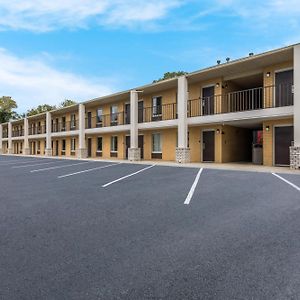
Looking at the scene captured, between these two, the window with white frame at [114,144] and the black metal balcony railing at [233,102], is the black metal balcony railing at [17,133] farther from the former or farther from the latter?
the black metal balcony railing at [233,102]

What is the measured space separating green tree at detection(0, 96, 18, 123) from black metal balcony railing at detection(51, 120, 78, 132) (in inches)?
1167

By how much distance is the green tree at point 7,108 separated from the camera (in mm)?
57062

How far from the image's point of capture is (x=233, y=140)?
1931cm

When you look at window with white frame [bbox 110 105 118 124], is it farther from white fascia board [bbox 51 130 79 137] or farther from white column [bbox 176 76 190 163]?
white column [bbox 176 76 190 163]

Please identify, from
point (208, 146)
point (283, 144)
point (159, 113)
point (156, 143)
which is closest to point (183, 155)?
point (208, 146)

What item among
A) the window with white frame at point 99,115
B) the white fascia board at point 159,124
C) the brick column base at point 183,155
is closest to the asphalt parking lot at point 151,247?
the brick column base at point 183,155

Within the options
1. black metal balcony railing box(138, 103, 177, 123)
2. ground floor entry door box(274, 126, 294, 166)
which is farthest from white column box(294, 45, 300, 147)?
black metal balcony railing box(138, 103, 177, 123)

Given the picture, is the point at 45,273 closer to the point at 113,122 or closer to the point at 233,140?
the point at 233,140

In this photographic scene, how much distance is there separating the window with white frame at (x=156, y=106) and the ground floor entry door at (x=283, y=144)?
31.1 feet

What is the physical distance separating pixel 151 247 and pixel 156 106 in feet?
60.3

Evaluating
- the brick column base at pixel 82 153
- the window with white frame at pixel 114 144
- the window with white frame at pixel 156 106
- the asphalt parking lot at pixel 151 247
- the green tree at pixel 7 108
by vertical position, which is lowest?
the asphalt parking lot at pixel 151 247

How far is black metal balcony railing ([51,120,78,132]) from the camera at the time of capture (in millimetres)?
31006

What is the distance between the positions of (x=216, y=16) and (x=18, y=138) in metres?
37.1

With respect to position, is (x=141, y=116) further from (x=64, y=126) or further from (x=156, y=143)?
(x=64, y=126)
